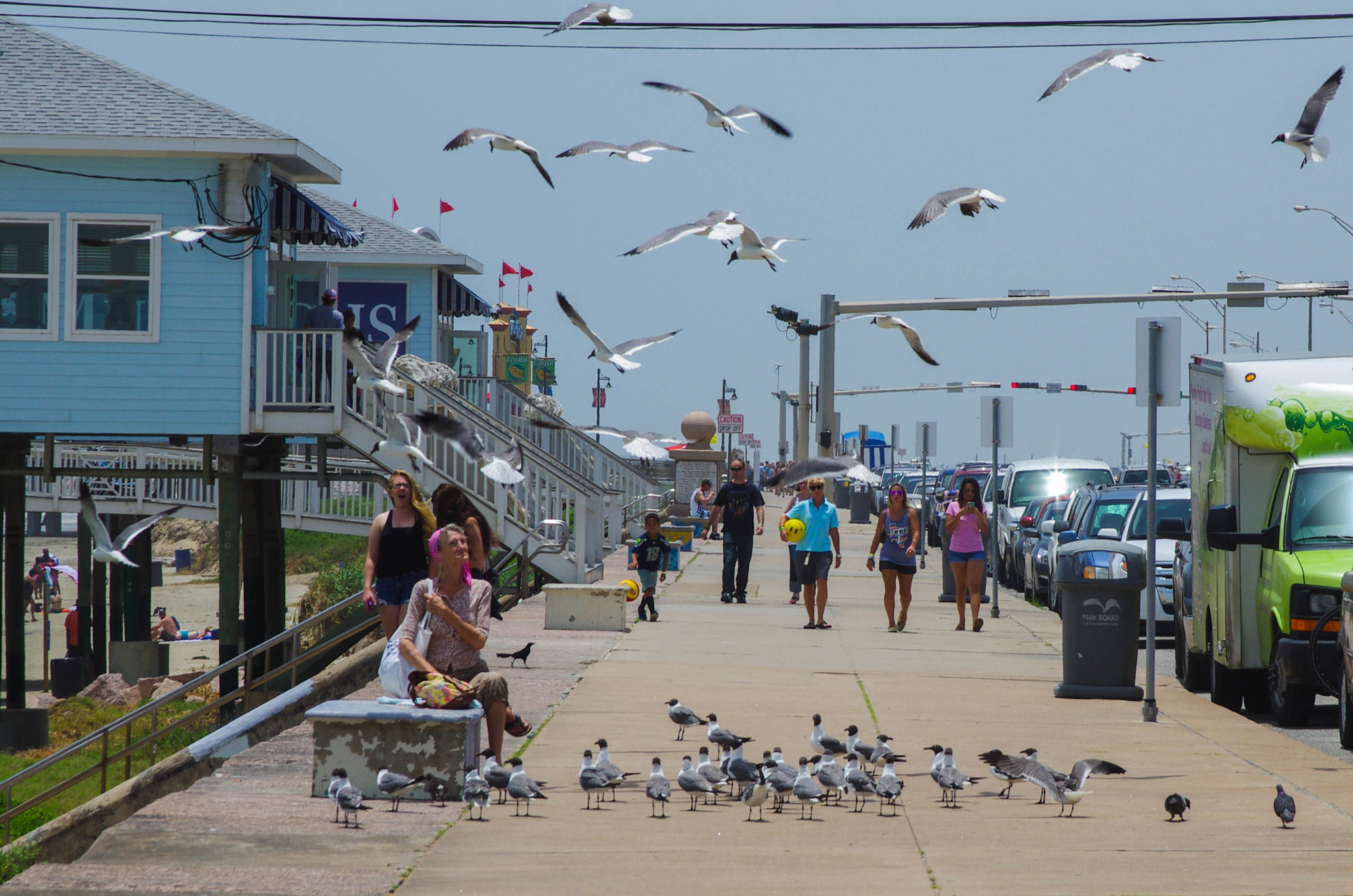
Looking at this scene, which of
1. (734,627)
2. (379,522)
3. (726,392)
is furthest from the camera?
(726,392)

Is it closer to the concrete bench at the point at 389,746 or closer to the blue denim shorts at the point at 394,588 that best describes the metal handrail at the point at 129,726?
the blue denim shorts at the point at 394,588

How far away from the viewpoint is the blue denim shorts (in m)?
10.3

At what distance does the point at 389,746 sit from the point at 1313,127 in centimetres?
868

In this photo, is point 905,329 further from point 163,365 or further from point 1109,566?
point 163,365

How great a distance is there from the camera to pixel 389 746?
7723 millimetres

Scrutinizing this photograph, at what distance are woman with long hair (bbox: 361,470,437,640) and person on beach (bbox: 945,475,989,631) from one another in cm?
837

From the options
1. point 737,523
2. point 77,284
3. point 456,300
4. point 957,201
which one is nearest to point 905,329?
point 957,201

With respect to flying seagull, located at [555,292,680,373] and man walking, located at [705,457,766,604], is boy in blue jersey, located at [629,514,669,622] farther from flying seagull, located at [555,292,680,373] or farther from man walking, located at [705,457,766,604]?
flying seagull, located at [555,292,680,373]

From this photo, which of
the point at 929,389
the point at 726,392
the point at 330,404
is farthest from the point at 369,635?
the point at 726,392

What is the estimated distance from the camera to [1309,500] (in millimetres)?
11516

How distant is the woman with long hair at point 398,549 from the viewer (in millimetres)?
10297

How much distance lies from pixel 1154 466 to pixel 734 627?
6.85m

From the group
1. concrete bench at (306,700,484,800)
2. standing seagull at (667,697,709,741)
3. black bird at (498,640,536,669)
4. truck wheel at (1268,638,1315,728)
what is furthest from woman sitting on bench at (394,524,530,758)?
truck wheel at (1268,638,1315,728)

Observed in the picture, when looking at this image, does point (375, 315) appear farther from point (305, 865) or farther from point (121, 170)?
point (305, 865)
